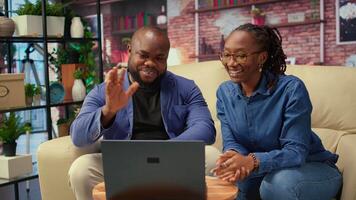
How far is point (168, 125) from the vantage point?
80.4 inches

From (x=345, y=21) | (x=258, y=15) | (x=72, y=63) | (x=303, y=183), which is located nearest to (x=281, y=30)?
(x=258, y=15)

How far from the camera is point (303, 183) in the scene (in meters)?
1.70

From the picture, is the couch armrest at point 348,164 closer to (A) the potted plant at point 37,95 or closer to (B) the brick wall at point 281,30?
(B) the brick wall at point 281,30

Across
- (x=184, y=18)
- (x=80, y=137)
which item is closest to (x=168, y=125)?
(x=80, y=137)

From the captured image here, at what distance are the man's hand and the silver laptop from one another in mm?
264

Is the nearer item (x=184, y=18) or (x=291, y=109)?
(x=291, y=109)

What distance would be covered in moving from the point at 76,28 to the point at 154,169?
2376 mm

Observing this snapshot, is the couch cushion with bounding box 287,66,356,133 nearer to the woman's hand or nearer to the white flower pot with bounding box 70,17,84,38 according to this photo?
the woman's hand

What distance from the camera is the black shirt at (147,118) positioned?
2051 millimetres

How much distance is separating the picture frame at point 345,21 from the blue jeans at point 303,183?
2.25m

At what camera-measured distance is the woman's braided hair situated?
1.88 metres

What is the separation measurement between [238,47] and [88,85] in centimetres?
205

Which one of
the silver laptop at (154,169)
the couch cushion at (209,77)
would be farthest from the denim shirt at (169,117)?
the couch cushion at (209,77)

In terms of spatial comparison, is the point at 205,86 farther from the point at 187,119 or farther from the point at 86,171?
the point at 86,171
